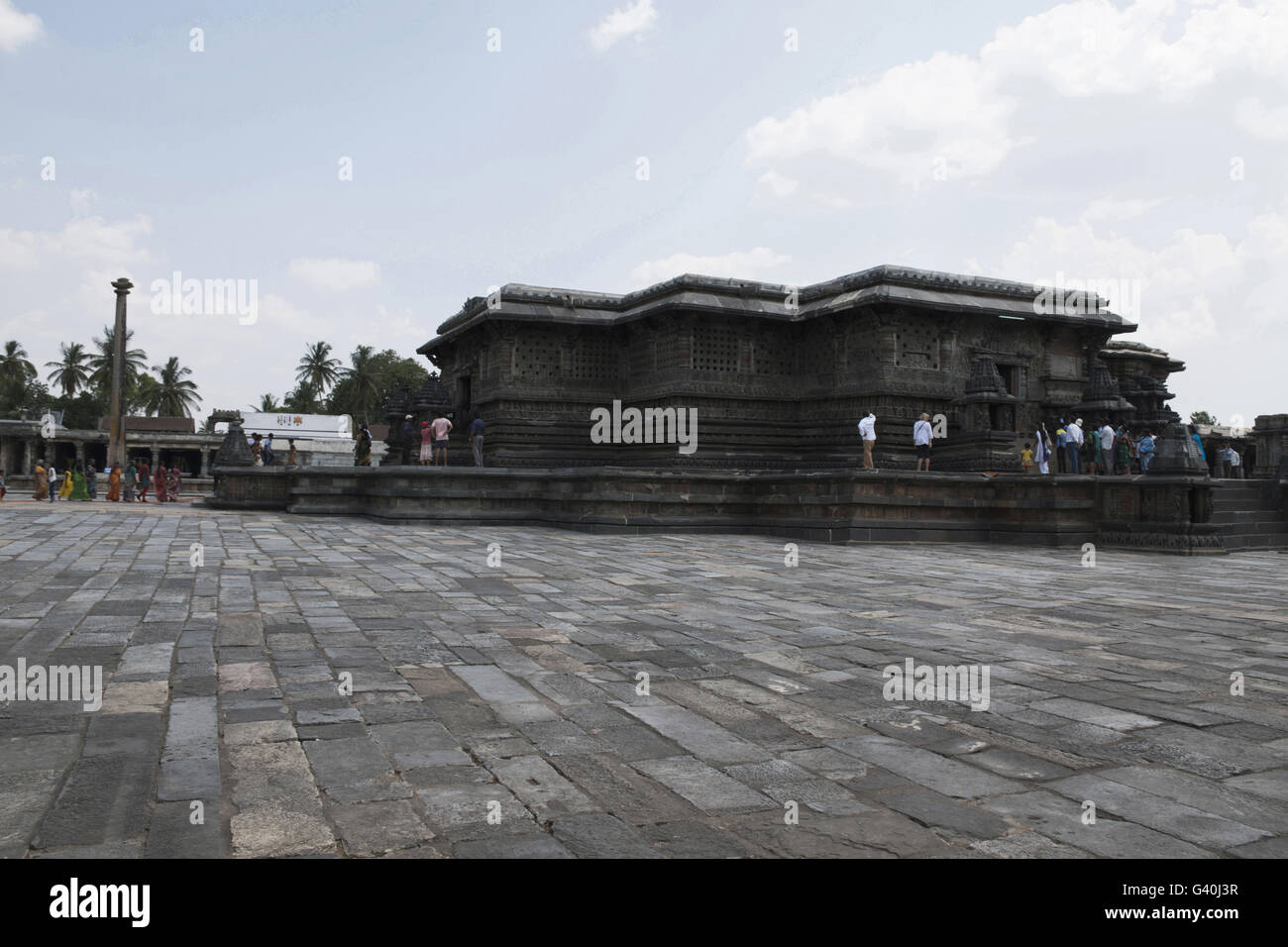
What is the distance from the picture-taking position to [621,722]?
12.0ft

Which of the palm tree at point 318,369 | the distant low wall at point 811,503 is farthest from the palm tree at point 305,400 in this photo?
the distant low wall at point 811,503

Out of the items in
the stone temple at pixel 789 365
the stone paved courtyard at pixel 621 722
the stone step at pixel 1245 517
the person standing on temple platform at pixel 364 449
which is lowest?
the stone paved courtyard at pixel 621 722

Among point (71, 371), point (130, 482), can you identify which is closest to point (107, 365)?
point (71, 371)

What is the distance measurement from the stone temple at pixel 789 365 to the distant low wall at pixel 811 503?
21.3 ft

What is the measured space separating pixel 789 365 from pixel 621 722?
20.5m

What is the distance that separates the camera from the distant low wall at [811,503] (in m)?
12.8

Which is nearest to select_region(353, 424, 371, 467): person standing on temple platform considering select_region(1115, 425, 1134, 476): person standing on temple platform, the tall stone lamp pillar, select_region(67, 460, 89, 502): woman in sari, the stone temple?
the stone temple

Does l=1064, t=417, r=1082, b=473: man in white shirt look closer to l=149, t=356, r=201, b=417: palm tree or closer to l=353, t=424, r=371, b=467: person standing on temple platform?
l=353, t=424, r=371, b=467: person standing on temple platform

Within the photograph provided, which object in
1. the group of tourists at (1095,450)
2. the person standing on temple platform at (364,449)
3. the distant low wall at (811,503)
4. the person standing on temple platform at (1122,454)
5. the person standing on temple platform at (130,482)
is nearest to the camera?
the distant low wall at (811,503)

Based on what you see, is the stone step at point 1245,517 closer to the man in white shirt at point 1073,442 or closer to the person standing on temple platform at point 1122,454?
the man in white shirt at point 1073,442

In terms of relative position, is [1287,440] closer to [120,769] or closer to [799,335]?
[799,335]

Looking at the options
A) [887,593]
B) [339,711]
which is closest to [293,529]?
[887,593]

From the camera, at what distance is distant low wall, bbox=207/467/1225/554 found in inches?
505

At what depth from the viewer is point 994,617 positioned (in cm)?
648
